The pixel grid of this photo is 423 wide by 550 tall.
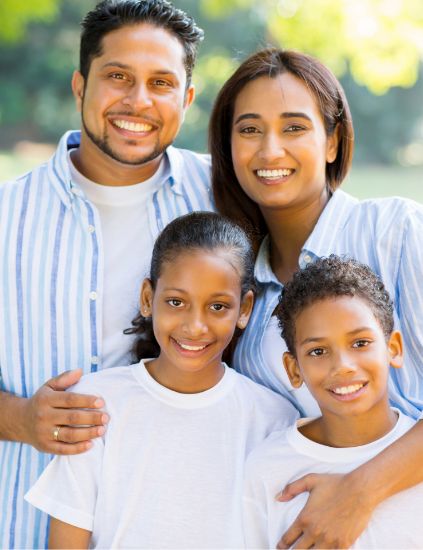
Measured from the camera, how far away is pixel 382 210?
2586 mm

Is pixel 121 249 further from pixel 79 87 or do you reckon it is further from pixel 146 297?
pixel 79 87

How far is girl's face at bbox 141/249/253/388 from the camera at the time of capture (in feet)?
7.82

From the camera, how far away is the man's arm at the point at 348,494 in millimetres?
2133

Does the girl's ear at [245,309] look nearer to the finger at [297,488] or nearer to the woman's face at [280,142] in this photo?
the woman's face at [280,142]

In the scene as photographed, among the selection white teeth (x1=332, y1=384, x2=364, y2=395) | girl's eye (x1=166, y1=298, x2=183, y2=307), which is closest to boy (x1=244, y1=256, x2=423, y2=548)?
white teeth (x1=332, y1=384, x2=364, y2=395)

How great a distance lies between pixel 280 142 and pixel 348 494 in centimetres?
114

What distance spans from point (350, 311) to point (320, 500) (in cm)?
51

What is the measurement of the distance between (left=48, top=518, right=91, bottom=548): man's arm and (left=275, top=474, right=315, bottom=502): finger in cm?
55

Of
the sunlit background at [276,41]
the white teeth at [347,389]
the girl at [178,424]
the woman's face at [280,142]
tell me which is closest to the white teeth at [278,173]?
the woman's face at [280,142]

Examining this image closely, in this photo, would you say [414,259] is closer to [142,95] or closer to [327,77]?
[327,77]

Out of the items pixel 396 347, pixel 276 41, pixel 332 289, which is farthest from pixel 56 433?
pixel 276 41

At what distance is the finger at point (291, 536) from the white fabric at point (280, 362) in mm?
439

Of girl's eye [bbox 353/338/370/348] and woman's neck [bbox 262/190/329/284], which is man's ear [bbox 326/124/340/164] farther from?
girl's eye [bbox 353/338/370/348]

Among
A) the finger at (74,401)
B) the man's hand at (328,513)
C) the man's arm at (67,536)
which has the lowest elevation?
the man's arm at (67,536)
